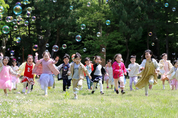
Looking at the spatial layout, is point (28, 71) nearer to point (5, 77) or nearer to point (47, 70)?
point (5, 77)

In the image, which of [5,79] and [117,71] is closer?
[5,79]

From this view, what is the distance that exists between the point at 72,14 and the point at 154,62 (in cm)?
2287

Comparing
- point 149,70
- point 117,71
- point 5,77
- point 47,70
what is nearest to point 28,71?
point 5,77

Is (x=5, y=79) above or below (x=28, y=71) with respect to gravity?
below

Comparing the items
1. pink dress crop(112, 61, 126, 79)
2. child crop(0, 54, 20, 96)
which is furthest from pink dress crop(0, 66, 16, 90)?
pink dress crop(112, 61, 126, 79)

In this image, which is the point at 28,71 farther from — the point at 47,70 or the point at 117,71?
the point at 117,71

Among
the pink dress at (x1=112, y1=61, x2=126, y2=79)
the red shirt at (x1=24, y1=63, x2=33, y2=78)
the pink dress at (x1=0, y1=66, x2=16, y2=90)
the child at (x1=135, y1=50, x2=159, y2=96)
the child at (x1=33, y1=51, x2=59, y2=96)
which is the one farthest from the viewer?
the red shirt at (x1=24, y1=63, x2=33, y2=78)

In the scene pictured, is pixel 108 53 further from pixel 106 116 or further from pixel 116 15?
pixel 106 116

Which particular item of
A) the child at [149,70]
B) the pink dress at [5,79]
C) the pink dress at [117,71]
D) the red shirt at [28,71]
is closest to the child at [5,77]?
the pink dress at [5,79]

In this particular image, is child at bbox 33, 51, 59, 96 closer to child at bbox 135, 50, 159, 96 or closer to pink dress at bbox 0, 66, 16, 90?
pink dress at bbox 0, 66, 16, 90

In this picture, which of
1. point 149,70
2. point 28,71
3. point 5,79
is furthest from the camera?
point 28,71

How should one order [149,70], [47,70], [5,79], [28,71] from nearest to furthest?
[149,70] < [5,79] < [47,70] < [28,71]

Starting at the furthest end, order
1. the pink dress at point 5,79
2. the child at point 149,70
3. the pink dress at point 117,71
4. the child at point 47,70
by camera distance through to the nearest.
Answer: the pink dress at point 117,71 → the child at point 47,70 → the pink dress at point 5,79 → the child at point 149,70

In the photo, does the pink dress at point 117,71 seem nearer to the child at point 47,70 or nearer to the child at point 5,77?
the child at point 47,70
